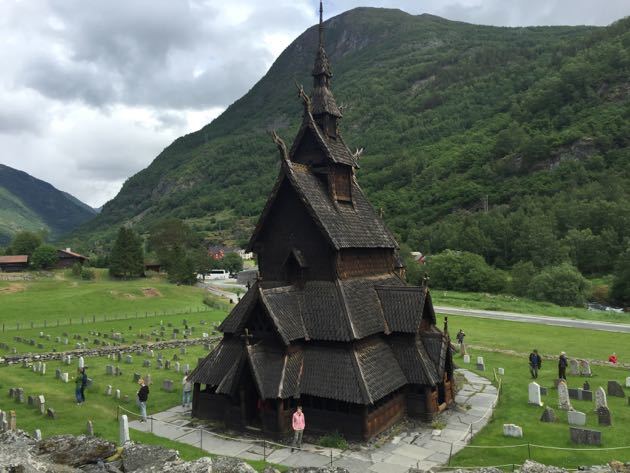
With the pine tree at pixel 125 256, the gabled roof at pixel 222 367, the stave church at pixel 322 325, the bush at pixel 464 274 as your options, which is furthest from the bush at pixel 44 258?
the gabled roof at pixel 222 367

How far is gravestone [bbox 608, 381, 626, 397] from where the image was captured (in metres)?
22.6

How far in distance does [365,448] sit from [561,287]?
5408 cm

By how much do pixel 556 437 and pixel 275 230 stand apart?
1380 centimetres

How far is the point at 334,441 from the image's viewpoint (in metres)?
16.6

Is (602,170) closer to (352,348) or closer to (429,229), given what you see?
(429,229)

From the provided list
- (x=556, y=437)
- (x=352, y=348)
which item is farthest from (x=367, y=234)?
(x=556, y=437)

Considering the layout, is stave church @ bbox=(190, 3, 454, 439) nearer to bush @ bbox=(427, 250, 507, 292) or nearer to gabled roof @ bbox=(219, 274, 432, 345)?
gabled roof @ bbox=(219, 274, 432, 345)

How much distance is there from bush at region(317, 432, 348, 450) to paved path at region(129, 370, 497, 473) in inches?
10.8

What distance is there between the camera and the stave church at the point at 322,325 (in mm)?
17266

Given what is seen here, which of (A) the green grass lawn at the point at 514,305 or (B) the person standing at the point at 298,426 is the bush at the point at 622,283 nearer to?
(A) the green grass lawn at the point at 514,305

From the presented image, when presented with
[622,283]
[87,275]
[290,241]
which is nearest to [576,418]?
[290,241]

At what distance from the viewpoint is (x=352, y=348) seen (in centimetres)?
1772

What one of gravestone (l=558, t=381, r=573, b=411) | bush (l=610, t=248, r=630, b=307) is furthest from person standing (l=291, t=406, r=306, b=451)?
bush (l=610, t=248, r=630, b=307)

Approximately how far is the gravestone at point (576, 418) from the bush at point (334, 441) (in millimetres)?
9236
